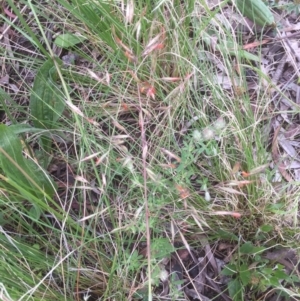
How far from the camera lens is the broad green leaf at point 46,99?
3.59 feet

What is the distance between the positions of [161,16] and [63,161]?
1.43 ft

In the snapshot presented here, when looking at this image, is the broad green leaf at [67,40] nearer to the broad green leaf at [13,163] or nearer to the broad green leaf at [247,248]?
the broad green leaf at [13,163]

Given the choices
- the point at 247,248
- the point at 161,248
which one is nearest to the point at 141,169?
the point at 161,248

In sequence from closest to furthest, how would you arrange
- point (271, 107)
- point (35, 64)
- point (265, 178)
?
point (265, 178), point (271, 107), point (35, 64)

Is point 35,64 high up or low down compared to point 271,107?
up

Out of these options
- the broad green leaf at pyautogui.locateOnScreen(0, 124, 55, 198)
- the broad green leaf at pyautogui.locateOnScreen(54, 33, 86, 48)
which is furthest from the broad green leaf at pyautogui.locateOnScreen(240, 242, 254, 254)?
the broad green leaf at pyautogui.locateOnScreen(54, 33, 86, 48)

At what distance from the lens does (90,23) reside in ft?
3.45

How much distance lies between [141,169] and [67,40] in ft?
1.50

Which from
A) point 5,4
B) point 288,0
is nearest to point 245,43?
point 288,0

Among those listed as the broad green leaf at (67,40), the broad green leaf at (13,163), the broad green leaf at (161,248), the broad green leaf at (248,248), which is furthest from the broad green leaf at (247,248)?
the broad green leaf at (67,40)

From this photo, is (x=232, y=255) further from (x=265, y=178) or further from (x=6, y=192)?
(x=6, y=192)

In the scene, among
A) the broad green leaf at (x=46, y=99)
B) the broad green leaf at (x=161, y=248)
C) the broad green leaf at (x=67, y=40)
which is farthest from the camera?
the broad green leaf at (x=67, y=40)

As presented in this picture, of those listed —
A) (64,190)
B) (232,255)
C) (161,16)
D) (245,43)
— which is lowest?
(232,255)

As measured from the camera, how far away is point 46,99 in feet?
3.69
